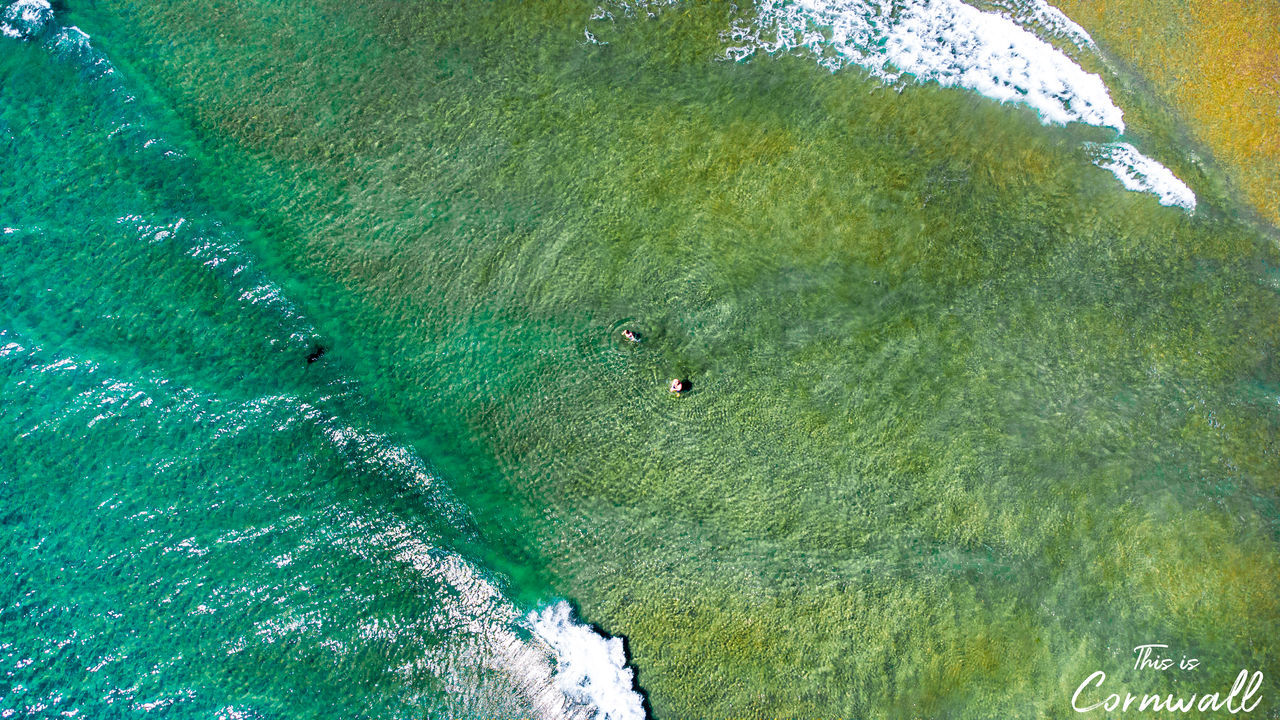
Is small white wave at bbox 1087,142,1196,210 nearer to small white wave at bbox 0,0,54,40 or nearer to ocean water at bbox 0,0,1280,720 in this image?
ocean water at bbox 0,0,1280,720

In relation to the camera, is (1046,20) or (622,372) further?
(1046,20)

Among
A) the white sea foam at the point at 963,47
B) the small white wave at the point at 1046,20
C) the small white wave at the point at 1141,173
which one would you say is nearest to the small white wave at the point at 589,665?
the white sea foam at the point at 963,47

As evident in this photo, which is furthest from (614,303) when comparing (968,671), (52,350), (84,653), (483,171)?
(84,653)

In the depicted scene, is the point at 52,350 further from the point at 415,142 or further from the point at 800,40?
the point at 800,40

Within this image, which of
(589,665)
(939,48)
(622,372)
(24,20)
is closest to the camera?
(589,665)

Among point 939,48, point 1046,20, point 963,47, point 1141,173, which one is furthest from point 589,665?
point 1046,20

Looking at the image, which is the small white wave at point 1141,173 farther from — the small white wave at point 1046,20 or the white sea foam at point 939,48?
the small white wave at point 1046,20

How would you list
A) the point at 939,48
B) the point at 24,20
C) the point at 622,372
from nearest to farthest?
the point at 622,372 → the point at 939,48 → the point at 24,20

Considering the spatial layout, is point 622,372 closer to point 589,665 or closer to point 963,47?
point 589,665
